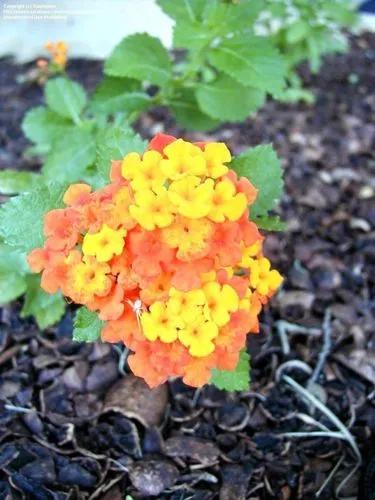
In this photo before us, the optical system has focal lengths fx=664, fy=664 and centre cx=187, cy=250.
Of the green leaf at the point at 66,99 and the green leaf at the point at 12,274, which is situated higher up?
the green leaf at the point at 66,99

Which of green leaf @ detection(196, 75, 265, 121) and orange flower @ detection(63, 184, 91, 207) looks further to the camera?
green leaf @ detection(196, 75, 265, 121)

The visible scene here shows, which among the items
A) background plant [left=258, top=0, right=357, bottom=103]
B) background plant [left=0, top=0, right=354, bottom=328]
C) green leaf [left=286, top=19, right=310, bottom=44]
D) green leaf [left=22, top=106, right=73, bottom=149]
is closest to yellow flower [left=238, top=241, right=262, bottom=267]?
background plant [left=0, top=0, right=354, bottom=328]

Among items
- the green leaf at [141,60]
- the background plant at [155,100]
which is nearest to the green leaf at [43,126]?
the background plant at [155,100]

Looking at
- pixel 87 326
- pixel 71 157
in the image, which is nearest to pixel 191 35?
pixel 71 157

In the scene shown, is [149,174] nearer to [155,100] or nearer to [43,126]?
[155,100]

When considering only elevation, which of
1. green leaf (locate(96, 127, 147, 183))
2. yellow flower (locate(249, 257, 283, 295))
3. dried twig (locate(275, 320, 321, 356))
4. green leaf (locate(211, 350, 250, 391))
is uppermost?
green leaf (locate(96, 127, 147, 183))

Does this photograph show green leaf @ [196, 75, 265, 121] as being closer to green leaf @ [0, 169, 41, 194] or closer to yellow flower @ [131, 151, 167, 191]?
green leaf @ [0, 169, 41, 194]

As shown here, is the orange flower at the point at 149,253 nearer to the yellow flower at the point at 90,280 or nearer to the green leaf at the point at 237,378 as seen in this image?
the yellow flower at the point at 90,280
